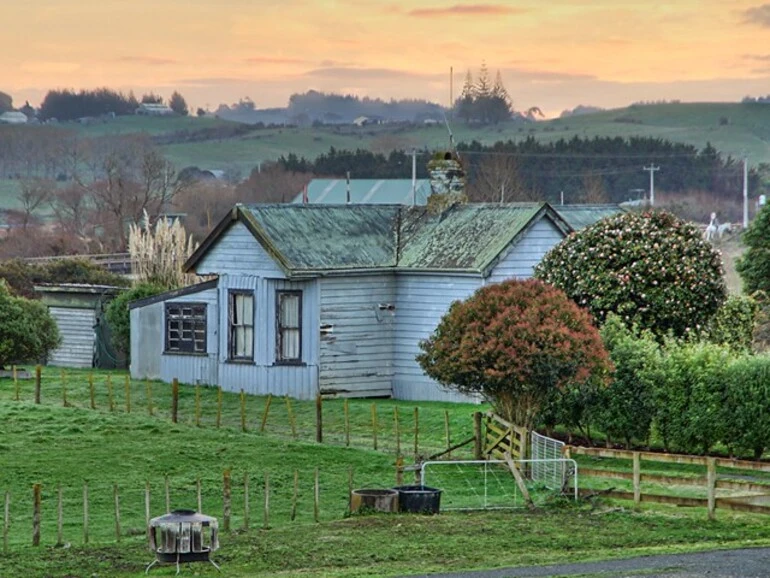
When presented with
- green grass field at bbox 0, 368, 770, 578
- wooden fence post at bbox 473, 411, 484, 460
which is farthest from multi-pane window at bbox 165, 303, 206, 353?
wooden fence post at bbox 473, 411, 484, 460

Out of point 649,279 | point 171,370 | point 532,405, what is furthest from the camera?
point 171,370

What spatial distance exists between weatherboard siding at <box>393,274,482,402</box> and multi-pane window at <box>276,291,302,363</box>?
290cm

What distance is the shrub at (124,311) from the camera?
196 feet

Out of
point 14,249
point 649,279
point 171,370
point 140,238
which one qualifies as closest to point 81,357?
point 140,238

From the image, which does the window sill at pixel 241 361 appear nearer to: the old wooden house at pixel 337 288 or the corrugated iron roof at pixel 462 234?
the old wooden house at pixel 337 288

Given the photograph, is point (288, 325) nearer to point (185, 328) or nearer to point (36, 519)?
point (185, 328)

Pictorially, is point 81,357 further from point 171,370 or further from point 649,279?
point 649,279

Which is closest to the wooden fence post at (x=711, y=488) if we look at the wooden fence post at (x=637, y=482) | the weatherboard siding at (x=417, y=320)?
the wooden fence post at (x=637, y=482)

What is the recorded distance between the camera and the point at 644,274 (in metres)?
43.1

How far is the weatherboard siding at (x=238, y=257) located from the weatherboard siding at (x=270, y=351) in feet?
0.76

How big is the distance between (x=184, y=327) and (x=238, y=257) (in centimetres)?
344

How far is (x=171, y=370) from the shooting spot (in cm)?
5319

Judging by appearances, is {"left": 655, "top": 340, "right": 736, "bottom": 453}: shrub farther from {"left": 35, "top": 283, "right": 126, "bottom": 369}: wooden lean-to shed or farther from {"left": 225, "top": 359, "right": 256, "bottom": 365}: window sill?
{"left": 35, "top": 283, "right": 126, "bottom": 369}: wooden lean-to shed

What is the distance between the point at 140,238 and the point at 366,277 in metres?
18.5
